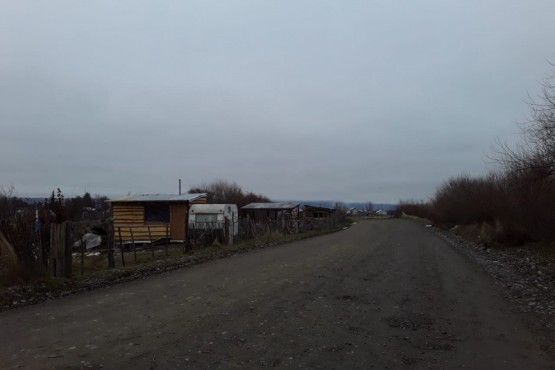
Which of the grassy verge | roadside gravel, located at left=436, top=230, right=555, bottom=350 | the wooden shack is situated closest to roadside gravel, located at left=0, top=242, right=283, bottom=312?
the grassy verge

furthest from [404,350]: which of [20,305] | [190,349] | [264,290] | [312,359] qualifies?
[20,305]

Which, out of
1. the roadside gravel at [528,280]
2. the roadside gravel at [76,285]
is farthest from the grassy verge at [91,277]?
the roadside gravel at [528,280]

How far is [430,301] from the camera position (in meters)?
9.66

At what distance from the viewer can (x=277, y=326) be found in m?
7.46

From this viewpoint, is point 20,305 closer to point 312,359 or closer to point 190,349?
point 190,349

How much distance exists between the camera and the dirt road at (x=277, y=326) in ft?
19.2

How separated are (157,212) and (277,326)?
85.1 feet

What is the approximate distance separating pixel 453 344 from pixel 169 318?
436cm

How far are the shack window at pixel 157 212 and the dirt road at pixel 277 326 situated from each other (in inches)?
779

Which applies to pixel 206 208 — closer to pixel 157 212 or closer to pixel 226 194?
pixel 157 212

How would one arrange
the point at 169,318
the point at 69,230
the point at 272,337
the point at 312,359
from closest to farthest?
the point at 312,359
the point at 272,337
the point at 169,318
the point at 69,230

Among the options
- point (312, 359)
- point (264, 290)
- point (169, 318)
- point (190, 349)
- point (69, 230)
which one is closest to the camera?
point (312, 359)

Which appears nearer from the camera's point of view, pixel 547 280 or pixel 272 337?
Result: pixel 272 337

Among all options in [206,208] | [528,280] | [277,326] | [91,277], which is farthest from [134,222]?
[277,326]
